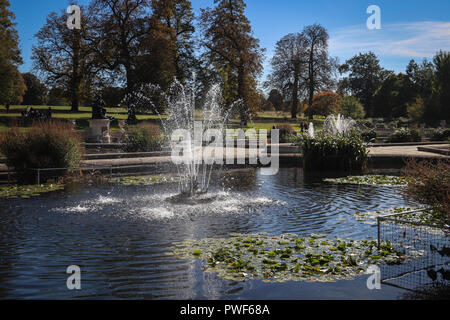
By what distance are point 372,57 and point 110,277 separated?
270 feet

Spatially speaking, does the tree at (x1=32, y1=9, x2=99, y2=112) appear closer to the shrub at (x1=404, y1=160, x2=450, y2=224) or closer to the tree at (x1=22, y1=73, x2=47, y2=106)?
the tree at (x1=22, y1=73, x2=47, y2=106)

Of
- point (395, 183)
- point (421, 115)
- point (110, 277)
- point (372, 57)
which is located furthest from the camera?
point (372, 57)

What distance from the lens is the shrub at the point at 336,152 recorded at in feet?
53.4

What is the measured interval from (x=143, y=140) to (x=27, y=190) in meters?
10.1

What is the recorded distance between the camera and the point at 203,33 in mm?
42344

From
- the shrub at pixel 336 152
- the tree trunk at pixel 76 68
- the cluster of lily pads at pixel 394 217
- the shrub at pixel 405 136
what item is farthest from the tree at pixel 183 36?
the cluster of lily pads at pixel 394 217

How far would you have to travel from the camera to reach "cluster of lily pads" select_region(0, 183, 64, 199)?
1105 cm

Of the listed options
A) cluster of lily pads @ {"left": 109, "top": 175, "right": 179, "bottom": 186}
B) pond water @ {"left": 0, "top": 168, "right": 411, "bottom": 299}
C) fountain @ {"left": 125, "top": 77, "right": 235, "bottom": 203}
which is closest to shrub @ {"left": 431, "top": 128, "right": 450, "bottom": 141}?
fountain @ {"left": 125, "top": 77, "right": 235, "bottom": 203}

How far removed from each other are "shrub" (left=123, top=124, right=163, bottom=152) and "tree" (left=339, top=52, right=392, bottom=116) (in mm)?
61799

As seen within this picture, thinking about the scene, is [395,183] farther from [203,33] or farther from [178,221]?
[203,33]

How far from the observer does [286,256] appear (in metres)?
5.95

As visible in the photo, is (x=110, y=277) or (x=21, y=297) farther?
(x=110, y=277)

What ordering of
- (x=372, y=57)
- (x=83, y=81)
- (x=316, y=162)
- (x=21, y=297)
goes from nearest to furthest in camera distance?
(x=21, y=297), (x=316, y=162), (x=83, y=81), (x=372, y=57)
